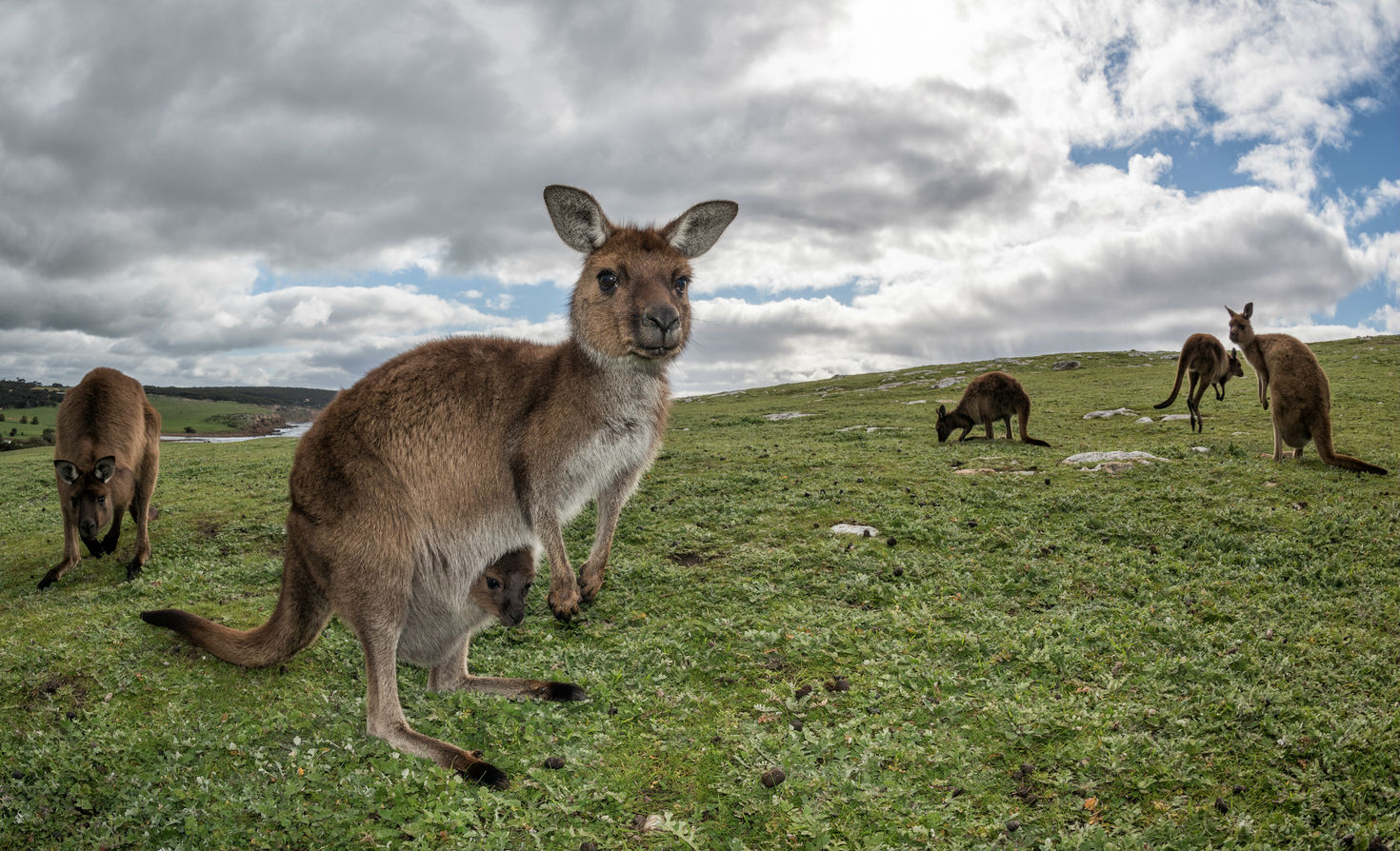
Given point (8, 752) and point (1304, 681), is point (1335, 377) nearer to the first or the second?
point (1304, 681)

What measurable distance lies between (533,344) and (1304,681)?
5869 millimetres

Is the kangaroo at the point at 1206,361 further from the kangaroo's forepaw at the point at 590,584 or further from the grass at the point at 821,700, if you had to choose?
the kangaroo's forepaw at the point at 590,584

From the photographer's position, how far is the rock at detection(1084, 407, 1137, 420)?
2155 cm

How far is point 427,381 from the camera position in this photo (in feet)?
→ 15.8

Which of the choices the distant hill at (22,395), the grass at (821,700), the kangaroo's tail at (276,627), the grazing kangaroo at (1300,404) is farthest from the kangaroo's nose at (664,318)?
the distant hill at (22,395)

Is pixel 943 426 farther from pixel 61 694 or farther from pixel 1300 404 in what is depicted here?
pixel 61 694

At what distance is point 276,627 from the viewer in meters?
4.97

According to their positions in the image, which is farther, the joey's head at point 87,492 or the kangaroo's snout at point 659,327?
the joey's head at point 87,492

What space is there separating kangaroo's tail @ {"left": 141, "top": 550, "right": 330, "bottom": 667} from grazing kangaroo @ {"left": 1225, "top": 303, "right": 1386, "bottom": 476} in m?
13.6

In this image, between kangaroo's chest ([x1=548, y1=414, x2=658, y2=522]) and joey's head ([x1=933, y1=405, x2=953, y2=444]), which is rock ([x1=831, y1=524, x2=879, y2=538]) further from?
joey's head ([x1=933, y1=405, x2=953, y2=444])

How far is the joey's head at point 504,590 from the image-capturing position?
5.08m

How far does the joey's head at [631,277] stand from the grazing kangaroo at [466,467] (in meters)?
0.01

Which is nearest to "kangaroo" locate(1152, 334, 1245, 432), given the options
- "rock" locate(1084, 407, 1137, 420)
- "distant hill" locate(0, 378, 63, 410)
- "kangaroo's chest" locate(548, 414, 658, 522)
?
"rock" locate(1084, 407, 1137, 420)

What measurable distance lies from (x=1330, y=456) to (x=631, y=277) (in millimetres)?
12034
